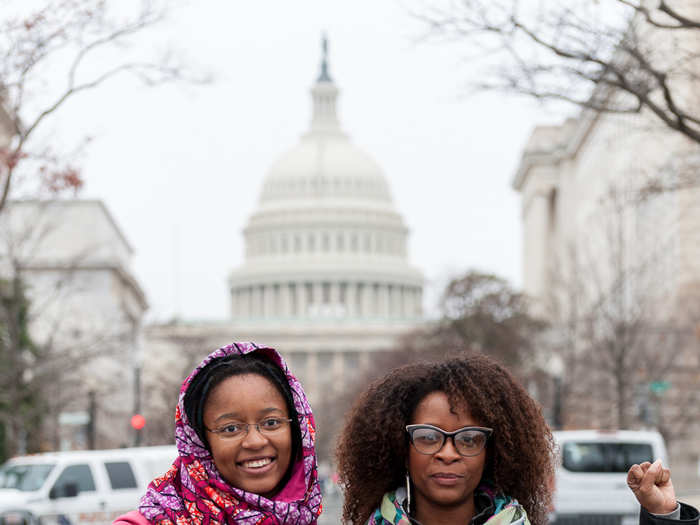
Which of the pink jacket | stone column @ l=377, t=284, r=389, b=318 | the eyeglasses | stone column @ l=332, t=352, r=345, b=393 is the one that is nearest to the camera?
the pink jacket

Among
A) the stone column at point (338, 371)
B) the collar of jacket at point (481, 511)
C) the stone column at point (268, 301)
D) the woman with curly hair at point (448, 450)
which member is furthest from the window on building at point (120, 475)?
the stone column at point (268, 301)

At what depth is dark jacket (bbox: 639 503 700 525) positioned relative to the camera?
4.62 meters

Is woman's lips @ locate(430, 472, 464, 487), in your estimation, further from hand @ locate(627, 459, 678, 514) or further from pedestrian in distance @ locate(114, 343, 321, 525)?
hand @ locate(627, 459, 678, 514)

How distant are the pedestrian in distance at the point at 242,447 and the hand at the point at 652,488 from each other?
36.4 inches

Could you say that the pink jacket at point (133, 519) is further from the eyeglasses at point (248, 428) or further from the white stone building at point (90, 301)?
the white stone building at point (90, 301)

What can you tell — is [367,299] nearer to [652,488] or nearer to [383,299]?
[383,299]

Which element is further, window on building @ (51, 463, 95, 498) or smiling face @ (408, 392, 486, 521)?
window on building @ (51, 463, 95, 498)

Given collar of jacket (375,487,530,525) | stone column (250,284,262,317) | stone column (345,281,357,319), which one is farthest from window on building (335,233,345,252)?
collar of jacket (375,487,530,525)

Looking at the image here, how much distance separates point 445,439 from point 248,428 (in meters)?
0.58

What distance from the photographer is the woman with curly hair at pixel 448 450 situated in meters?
4.69

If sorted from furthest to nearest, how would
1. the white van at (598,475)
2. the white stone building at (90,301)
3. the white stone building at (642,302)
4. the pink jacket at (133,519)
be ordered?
the white stone building at (90,301), the white stone building at (642,302), the white van at (598,475), the pink jacket at (133,519)

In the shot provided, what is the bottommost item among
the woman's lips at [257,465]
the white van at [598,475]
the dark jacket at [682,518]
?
the white van at [598,475]

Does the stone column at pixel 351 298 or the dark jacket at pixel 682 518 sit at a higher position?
the stone column at pixel 351 298

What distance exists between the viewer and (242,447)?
15.2 ft
